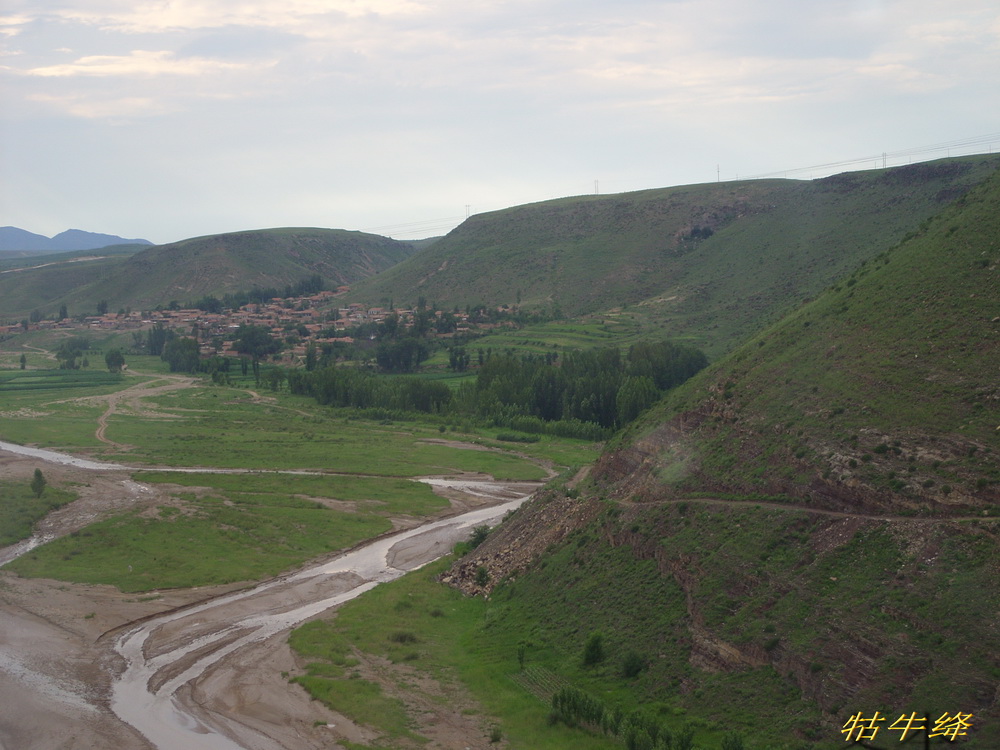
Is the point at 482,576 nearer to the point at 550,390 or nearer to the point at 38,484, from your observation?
the point at 38,484

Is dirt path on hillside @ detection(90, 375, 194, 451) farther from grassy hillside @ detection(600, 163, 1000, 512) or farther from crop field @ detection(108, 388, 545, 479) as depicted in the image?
grassy hillside @ detection(600, 163, 1000, 512)

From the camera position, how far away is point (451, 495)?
7875 centimetres

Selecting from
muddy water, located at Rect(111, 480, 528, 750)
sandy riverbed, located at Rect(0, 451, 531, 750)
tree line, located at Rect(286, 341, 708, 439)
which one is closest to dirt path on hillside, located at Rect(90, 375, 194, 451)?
tree line, located at Rect(286, 341, 708, 439)

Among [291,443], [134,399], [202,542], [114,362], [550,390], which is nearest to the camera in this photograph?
[202,542]

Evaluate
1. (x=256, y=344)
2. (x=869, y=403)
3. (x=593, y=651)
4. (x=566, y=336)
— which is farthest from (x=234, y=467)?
(x=256, y=344)

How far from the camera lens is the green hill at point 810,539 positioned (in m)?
26.2

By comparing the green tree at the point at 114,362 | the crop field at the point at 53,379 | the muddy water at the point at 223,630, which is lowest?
the muddy water at the point at 223,630

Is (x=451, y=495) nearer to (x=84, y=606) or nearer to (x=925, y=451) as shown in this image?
(x=84, y=606)

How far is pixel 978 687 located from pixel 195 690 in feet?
96.8

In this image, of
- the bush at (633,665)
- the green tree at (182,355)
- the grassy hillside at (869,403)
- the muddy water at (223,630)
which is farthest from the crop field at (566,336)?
the bush at (633,665)

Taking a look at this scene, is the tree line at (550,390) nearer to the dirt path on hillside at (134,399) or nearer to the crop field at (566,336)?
the crop field at (566,336)

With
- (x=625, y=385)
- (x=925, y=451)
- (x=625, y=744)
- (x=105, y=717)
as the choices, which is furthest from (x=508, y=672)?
(x=625, y=385)

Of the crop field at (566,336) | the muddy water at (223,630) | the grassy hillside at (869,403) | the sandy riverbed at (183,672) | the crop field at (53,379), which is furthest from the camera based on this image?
the crop field at (566,336)

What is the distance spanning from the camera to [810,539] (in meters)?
32.1
